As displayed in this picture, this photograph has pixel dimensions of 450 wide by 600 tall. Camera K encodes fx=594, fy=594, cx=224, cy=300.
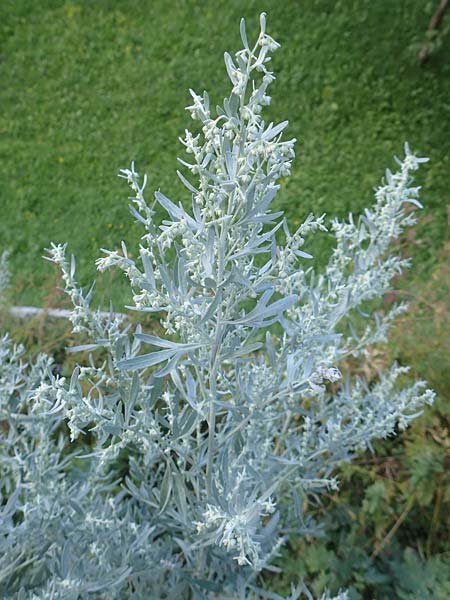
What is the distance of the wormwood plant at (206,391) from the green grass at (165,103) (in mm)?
2348

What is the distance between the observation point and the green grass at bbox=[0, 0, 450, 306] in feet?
16.0

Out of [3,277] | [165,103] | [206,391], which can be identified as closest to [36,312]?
[3,277]

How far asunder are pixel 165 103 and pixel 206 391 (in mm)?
4567

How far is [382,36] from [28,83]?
3532mm

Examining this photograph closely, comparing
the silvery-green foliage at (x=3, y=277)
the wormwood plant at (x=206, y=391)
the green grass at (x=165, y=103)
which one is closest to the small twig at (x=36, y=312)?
the silvery-green foliage at (x=3, y=277)

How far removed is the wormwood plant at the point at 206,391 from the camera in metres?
1.37

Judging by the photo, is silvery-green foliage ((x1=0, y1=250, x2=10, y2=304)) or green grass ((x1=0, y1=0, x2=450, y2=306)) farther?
green grass ((x1=0, y1=0, x2=450, y2=306))

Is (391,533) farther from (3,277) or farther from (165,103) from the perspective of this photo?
(165,103)

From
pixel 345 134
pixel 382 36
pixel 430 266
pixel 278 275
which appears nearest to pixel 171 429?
pixel 278 275

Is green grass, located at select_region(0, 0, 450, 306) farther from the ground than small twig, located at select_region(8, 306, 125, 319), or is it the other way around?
green grass, located at select_region(0, 0, 450, 306)

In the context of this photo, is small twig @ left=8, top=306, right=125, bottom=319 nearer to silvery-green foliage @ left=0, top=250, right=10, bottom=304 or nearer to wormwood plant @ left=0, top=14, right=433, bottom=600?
silvery-green foliage @ left=0, top=250, right=10, bottom=304

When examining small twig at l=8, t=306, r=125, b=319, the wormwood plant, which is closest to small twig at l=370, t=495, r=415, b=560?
the wormwood plant

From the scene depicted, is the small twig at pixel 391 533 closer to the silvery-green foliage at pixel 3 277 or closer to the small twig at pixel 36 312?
the small twig at pixel 36 312

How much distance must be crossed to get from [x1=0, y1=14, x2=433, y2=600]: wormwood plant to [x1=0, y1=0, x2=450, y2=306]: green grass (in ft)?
7.70
